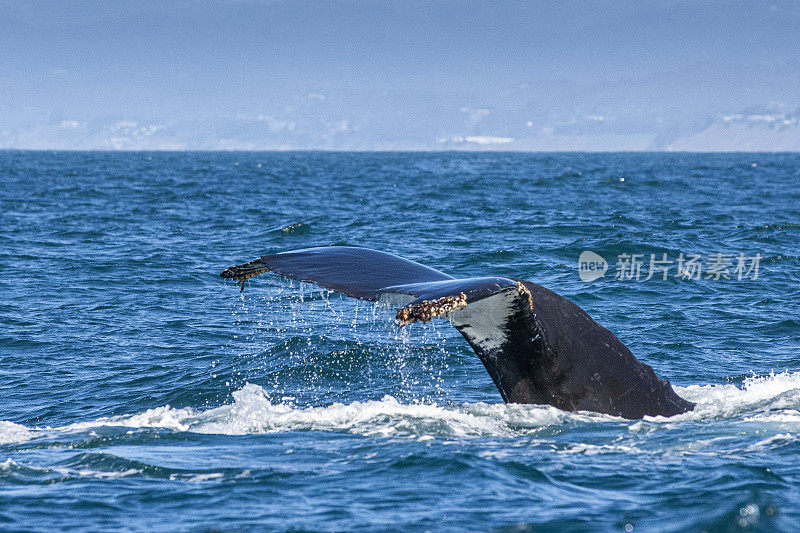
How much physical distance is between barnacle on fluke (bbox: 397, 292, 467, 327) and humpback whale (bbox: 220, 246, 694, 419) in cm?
19

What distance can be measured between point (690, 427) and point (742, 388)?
216 centimetres

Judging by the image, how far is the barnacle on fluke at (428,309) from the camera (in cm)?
429

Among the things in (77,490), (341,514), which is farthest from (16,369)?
(341,514)

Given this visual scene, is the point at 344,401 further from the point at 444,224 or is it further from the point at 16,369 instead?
the point at 444,224

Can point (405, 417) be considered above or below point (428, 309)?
below

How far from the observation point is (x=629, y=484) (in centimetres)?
545

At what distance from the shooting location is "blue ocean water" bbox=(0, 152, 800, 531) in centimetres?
521
